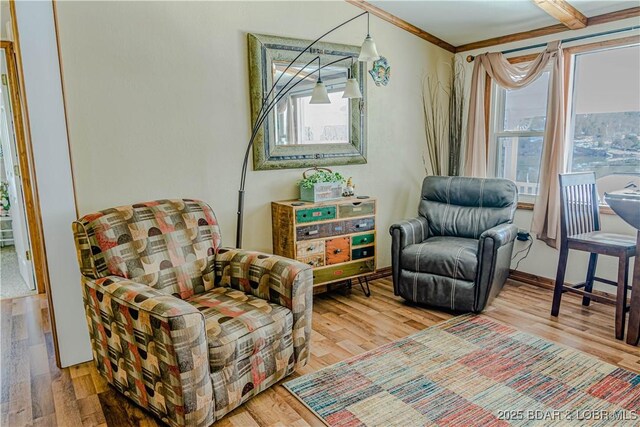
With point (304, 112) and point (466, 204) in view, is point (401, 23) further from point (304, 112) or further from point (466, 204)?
point (466, 204)

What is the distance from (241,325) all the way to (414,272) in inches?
66.5

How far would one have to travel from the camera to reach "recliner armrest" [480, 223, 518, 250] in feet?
9.96

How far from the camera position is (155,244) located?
2.39m

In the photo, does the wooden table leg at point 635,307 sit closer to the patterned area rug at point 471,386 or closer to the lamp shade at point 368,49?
the patterned area rug at point 471,386

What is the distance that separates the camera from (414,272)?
3.35 m

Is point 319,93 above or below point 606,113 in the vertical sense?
above

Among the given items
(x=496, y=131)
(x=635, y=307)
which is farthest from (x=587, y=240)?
(x=496, y=131)

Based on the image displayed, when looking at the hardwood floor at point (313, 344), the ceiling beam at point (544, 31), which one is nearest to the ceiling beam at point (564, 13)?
the ceiling beam at point (544, 31)

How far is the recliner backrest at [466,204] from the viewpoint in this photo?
11.5ft

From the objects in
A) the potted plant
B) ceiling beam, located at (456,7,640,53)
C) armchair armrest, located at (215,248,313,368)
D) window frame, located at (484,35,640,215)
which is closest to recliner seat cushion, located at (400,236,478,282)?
the potted plant

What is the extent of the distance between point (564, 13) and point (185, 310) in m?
3.30

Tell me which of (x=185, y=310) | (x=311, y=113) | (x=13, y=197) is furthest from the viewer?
(x=13, y=197)

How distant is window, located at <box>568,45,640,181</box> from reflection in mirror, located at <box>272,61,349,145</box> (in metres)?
1.93

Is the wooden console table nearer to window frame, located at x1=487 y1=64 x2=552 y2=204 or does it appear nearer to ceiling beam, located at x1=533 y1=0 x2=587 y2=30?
window frame, located at x1=487 y1=64 x2=552 y2=204
